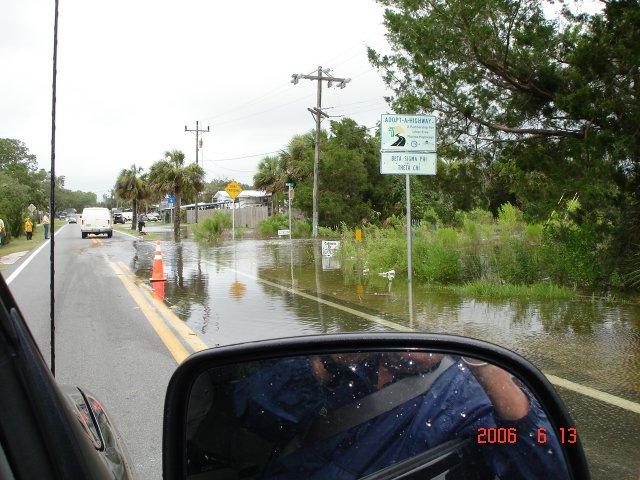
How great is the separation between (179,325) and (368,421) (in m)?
7.37

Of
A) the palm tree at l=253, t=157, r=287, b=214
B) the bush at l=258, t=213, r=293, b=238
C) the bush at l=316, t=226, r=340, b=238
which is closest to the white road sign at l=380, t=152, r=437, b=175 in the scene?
the bush at l=316, t=226, r=340, b=238

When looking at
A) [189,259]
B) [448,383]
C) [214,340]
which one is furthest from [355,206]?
[448,383]

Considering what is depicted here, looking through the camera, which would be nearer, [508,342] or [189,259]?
[508,342]

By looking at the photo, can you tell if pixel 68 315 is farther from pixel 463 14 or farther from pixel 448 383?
pixel 448 383

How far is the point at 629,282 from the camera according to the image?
9977 mm

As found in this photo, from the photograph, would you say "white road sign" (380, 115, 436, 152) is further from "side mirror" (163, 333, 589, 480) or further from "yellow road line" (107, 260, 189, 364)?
"side mirror" (163, 333, 589, 480)

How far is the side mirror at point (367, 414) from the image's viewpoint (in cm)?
149

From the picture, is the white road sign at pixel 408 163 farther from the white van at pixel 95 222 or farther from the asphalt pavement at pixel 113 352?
the white van at pixel 95 222

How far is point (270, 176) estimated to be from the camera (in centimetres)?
5203

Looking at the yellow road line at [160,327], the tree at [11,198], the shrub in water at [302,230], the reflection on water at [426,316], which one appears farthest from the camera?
the shrub in water at [302,230]

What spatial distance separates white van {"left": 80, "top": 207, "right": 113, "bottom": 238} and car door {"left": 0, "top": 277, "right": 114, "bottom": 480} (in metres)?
39.0

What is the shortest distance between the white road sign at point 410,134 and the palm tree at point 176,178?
83.8 ft

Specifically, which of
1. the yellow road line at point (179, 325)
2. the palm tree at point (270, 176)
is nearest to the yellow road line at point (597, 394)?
the yellow road line at point (179, 325)

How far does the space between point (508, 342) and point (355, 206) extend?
93.9ft
